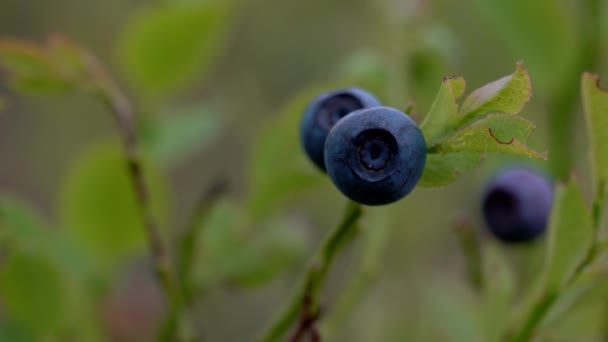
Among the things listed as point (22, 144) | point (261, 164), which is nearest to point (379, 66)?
point (261, 164)

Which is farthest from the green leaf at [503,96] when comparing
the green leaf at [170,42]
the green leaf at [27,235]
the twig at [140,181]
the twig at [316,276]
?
the green leaf at [170,42]

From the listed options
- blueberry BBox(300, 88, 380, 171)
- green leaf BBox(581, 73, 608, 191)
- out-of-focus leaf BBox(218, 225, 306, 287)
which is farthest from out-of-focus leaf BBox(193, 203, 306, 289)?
green leaf BBox(581, 73, 608, 191)

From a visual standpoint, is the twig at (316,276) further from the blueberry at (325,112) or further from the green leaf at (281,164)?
the green leaf at (281,164)

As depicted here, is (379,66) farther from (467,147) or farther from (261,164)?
(467,147)

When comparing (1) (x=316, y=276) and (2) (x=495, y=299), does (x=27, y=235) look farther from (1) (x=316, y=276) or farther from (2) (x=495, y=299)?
(2) (x=495, y=299)

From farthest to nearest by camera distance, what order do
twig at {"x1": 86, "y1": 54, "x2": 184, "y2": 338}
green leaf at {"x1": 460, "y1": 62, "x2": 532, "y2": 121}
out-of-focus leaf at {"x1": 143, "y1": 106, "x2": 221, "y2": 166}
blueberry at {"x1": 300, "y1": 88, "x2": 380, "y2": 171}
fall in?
1. out-of-focus leaf at {"x1": 143, "y1": 106, "x2": 221, "y2": 166}
2. twig at {"x1": 86, "y1": 54, "x2": 184, "y2": 338}
3. blueberry at {"x1": 300, "y1": 88, "x2": 380, "y2": 171}
4. green leaf at {"x1": 460, "y1": 62, "x2": 532, "y2": 121}

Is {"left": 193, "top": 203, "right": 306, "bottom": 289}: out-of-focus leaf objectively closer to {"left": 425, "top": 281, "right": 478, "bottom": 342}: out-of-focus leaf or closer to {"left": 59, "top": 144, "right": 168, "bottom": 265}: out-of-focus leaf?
{"left": 59, "top": 144, "right": 168, "bottom": 265}: out-of-focus leaf

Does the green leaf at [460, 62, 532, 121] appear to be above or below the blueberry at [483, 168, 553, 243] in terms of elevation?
below
